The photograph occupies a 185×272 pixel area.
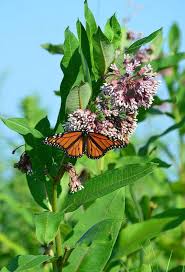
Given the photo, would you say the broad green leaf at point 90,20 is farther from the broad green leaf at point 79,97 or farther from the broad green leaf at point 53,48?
the broad green leaf at point 53,48

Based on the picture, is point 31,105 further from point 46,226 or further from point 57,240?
point 46,226

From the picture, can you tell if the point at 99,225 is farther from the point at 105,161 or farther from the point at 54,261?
the point at 105,161

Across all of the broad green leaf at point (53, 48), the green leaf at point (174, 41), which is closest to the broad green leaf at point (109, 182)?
the broad green leaf at point (53, 48)

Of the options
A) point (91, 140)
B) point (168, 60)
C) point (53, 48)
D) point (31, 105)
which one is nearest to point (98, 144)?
point (91, 140)

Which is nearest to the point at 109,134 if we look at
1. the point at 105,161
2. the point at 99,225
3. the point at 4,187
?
the point at 99,225

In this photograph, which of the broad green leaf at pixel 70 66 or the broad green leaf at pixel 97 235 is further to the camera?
the broad green leaf at pixel 70 66

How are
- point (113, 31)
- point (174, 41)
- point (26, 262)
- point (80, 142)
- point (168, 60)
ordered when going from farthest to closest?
point (174, 41)
point (168, 60)
point (113, 31)
point (80, 142)
point (26, 262)

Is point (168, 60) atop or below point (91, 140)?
atop
